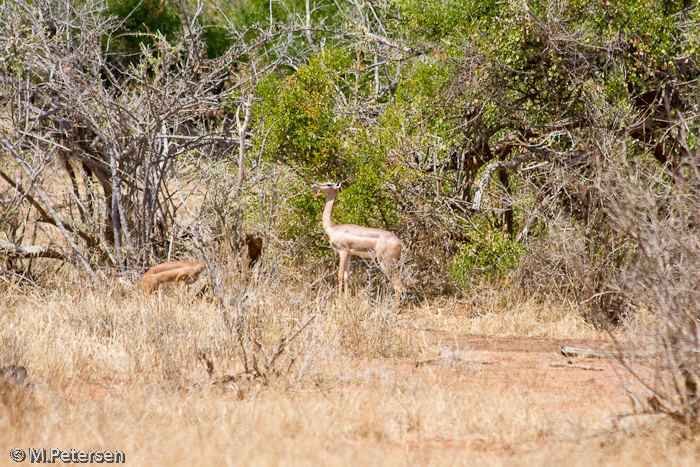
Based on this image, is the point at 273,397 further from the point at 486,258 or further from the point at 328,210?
the point at 486,258

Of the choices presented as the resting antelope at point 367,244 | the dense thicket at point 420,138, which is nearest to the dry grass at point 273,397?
the resting antelope at point 367,244

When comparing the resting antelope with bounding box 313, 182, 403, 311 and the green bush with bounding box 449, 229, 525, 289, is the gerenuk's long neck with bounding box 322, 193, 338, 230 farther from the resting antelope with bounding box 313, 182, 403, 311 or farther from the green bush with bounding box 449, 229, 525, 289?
the green bush with bounding box 449, 229, 525, 289

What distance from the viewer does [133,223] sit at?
32.3ft

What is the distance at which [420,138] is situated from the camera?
392 inches

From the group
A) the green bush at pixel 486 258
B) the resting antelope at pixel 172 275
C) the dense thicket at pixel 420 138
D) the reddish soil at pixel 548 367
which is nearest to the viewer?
the reddish soil at pixel 548 367

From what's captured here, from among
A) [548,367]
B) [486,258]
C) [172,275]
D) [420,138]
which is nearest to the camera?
[548,367]

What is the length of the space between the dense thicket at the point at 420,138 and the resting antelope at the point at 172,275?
576 mm

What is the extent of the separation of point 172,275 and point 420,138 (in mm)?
3727

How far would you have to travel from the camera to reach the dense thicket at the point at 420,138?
861cm

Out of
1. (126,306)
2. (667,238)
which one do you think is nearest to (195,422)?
(667,238)

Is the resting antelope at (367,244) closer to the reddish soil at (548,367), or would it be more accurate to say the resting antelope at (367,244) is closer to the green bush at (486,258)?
the green bush at (486,258)

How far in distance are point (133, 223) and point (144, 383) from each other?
4.58 m

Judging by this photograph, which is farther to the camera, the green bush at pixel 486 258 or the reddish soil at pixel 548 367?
the green bush at pixel 486 258

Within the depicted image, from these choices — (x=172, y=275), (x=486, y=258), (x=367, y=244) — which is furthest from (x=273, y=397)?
(x=486, y=258)
